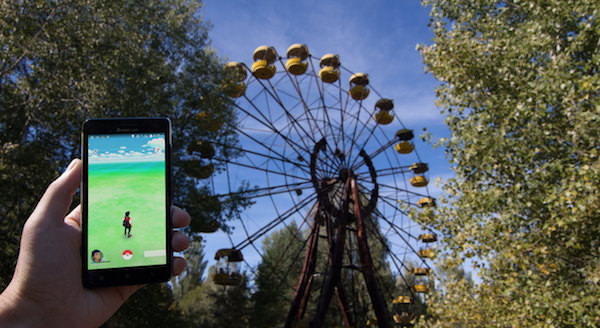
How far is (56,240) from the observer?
166cm

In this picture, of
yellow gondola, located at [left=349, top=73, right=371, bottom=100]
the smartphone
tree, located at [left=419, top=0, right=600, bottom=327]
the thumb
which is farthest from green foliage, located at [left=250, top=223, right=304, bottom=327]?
the thumb

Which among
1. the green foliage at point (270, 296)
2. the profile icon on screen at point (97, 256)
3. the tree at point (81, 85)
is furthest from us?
the green foliage at point (270, 296)

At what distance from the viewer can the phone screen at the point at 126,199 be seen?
1863mm

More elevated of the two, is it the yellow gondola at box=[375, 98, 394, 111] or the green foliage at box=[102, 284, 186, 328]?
the yellow gondola at box=[375, 98, 394, 111]

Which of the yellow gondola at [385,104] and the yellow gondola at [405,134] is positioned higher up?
the yellow gondola at [385,104]

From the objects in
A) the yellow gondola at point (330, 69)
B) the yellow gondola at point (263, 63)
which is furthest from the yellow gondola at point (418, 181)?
the yellow gondola at point (263, 63)

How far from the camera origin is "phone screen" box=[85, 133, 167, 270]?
186 cm

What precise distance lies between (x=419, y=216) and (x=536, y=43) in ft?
11.9

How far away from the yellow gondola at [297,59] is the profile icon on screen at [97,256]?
16144 millimetres

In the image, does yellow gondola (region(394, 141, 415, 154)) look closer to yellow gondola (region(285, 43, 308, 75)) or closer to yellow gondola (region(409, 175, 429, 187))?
yellow gondola (region(409, 175, 429, 187))

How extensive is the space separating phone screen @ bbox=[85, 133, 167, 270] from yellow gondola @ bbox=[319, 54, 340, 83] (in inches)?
667

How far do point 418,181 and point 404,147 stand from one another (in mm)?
1817

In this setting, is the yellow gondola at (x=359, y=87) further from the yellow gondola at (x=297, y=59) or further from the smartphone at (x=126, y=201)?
the smartphone at (x=126, y=201)

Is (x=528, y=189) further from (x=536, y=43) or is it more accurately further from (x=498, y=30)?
(x=498, y=30)
